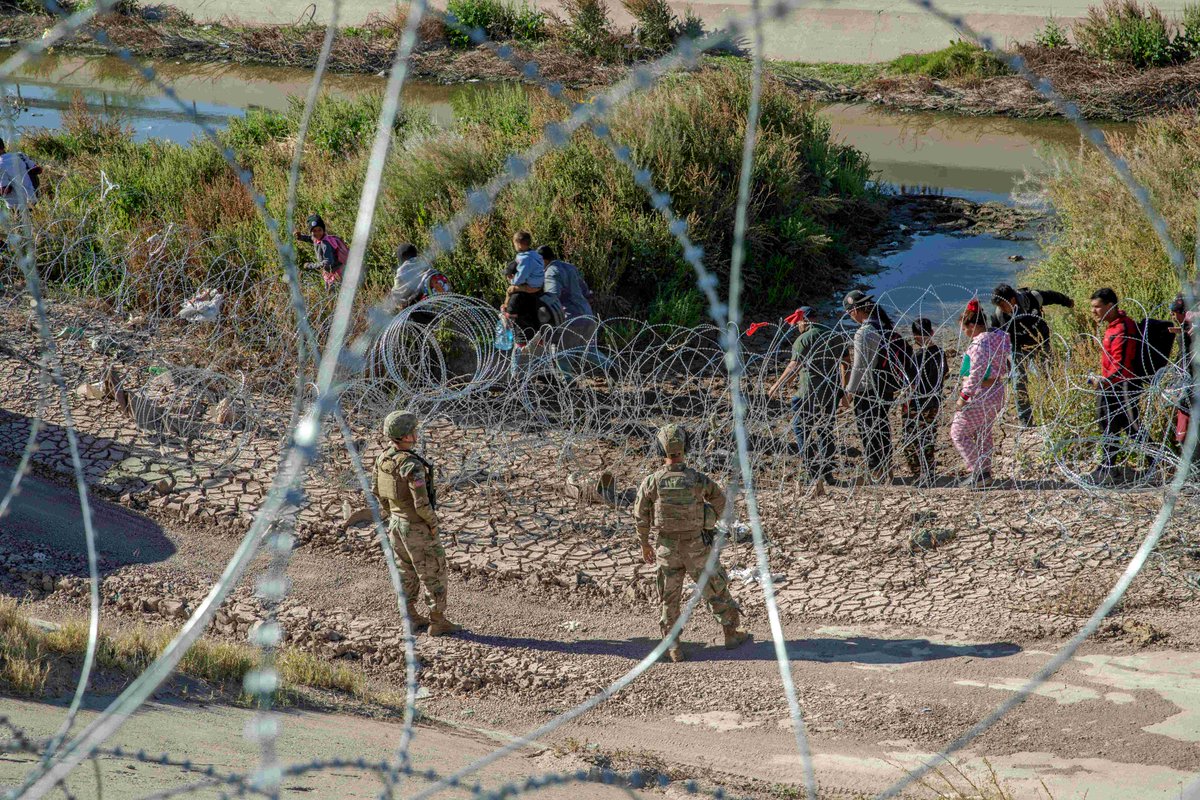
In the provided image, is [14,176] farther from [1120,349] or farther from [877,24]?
[877,24]

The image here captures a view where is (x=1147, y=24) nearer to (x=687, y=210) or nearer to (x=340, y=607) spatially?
(x=687, y=210)

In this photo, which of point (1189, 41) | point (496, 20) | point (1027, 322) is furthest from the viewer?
point (496, 20)

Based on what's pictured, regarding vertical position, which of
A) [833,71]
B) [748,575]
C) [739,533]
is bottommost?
[748,575]

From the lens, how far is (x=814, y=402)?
8.05m

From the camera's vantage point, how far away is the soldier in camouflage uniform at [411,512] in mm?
6469

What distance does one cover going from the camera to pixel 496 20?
81.6ft

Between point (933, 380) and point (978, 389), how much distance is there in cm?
37

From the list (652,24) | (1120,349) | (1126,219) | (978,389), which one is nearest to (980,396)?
(978,389)

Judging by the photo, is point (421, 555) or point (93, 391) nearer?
point (421, 555)

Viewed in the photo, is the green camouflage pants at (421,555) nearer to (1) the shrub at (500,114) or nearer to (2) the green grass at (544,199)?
(2) the green grass at (544,199)

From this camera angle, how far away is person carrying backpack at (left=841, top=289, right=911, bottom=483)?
775 centimetres

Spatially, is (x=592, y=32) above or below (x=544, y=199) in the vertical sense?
above

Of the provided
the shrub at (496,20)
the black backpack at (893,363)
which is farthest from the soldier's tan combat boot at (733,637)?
the shrub at (496,20)

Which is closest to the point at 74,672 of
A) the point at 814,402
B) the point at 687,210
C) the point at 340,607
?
the point at 340,607
